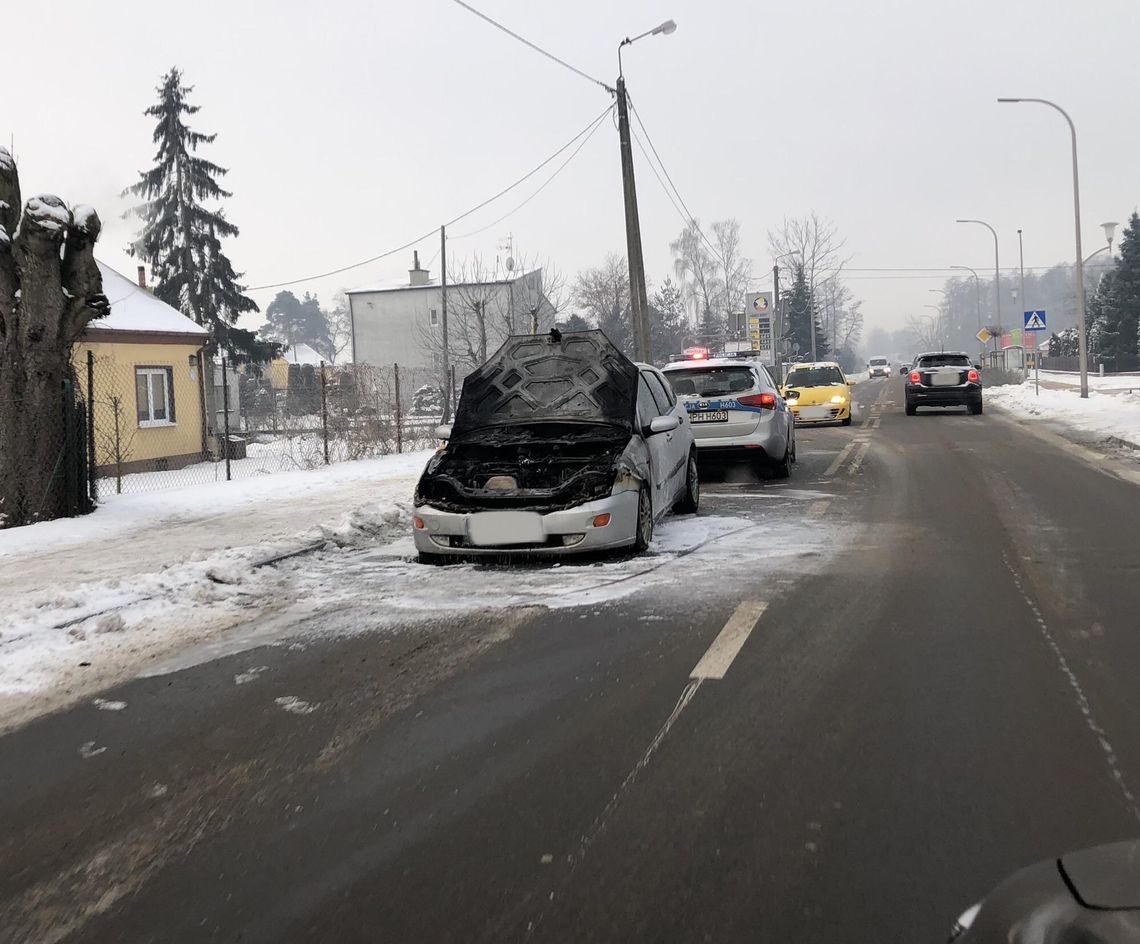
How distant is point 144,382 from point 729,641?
64.7 feet

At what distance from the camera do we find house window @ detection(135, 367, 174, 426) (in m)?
22.0

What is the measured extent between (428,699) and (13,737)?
179 centimetres

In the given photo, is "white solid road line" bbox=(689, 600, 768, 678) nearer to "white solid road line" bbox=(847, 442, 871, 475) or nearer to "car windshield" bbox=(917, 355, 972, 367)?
"white solid road line" bbox=(847, 442, 871, 475)

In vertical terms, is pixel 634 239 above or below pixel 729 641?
above

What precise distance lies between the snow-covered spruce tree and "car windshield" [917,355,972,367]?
2300cm

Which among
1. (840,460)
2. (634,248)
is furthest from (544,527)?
(634,248)

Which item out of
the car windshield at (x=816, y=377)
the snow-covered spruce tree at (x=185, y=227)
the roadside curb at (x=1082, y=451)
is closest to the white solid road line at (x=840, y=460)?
the roadside curb at (x=1082, y=451)

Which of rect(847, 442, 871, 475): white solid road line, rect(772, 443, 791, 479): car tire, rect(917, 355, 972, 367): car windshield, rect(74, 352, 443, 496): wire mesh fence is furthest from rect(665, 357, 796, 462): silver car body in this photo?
rect(917, 355, 972, 367): car windshield

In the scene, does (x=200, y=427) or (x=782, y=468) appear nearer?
(x=782, y=468)

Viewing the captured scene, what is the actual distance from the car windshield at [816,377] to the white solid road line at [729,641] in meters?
20.5

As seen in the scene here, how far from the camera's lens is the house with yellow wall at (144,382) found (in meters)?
20.3

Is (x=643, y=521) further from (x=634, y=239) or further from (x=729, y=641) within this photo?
(x=634, y=239)

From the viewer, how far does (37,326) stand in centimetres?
1080

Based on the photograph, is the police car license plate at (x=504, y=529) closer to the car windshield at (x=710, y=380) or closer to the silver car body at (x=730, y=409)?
the silver car body at (x=730, y=409)
